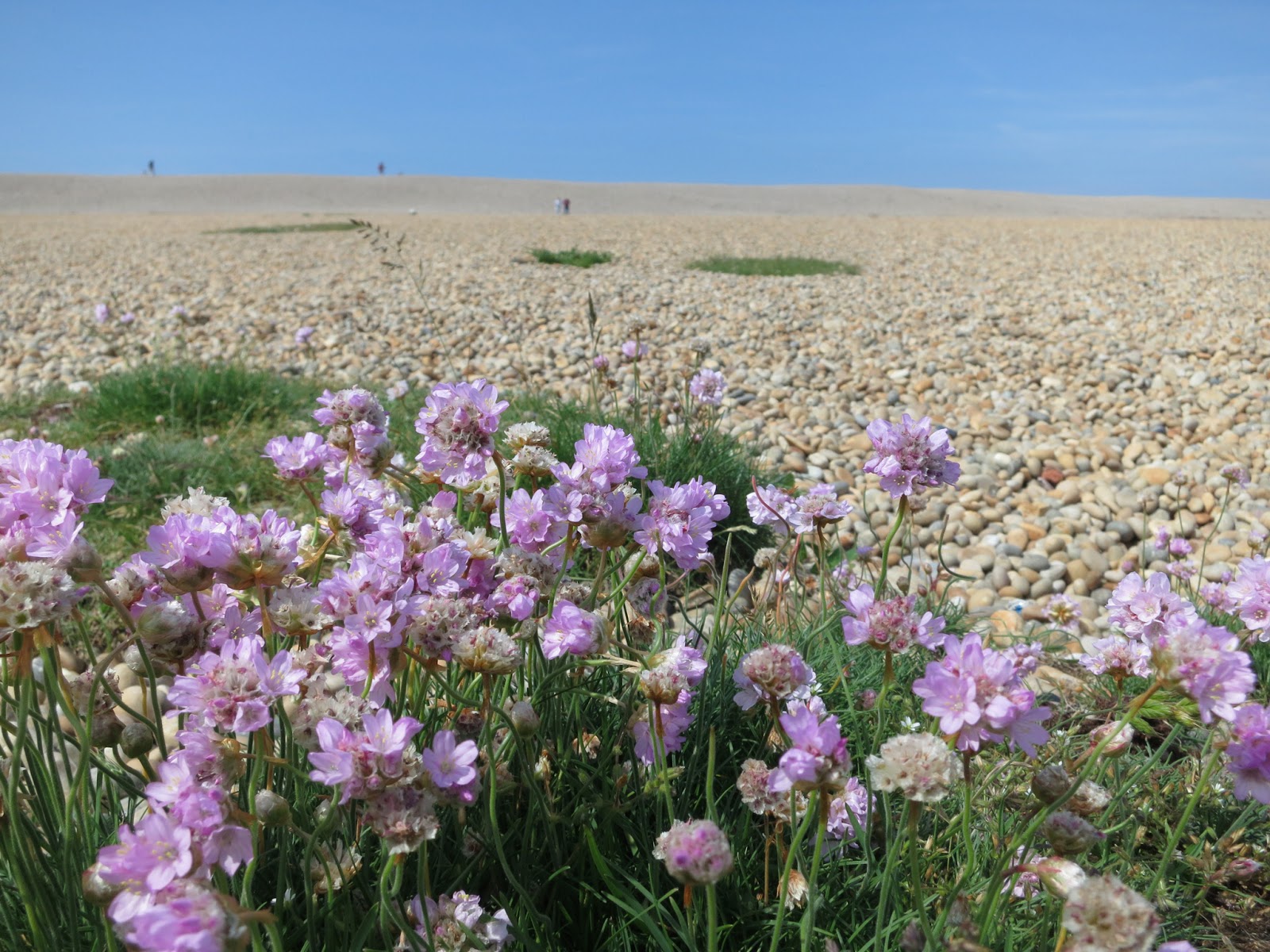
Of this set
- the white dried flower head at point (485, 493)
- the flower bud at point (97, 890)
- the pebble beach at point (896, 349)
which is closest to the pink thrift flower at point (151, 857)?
the flower bud at point (97, 890)

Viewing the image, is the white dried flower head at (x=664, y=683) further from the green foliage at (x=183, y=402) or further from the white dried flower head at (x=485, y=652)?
the green foliage at (x=183, y=402)

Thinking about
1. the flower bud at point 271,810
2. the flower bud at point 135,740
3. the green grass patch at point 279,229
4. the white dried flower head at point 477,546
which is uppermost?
the green grass patch at point 279,229

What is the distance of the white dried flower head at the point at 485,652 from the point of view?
1162 millimetres

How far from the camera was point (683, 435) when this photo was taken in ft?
12.8

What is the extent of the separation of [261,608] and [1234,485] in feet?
15.9

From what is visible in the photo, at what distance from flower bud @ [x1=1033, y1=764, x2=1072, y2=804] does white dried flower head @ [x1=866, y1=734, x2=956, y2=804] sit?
0.16 meters

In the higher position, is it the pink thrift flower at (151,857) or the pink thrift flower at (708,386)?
the pink thrift flower at (708,386)

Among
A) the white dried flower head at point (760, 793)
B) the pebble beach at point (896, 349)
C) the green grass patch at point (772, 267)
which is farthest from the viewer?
the green grass patch at point (772, 267)

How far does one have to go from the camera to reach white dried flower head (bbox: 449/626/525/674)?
1162mm

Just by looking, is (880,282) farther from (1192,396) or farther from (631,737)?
(631,737)

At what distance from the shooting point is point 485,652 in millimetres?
1165

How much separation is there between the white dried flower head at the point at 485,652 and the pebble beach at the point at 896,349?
186cm

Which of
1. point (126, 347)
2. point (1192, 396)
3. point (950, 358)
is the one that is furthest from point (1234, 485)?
point (126, 347)

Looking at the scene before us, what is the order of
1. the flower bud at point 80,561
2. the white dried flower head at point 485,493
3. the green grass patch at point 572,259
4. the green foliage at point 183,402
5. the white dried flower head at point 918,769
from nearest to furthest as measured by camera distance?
the white dried flower head at point 918,769 → the flower bud at point 80,561 → the white dried flower head at point 485,493 → the green foliage at point 183,402 → the green grass patch at point 572,259
